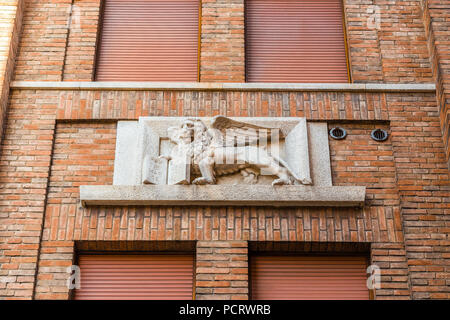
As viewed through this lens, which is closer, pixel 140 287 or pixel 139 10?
pixel 140 287

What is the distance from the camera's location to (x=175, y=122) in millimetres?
8430

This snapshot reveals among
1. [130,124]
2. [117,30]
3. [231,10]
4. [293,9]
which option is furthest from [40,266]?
[293,9]

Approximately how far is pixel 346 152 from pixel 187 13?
324 centimetres

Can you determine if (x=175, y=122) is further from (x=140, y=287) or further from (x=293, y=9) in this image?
(x=293, y=9)

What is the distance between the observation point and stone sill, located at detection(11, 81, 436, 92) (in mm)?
8719

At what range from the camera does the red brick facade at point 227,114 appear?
7695 millimetres

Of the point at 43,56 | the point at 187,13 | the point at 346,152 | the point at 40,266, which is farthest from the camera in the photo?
the point at 187,13

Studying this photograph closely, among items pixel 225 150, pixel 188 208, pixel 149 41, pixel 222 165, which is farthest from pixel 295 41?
pixel 188 208

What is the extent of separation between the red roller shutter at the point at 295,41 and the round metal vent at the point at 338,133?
0.95m

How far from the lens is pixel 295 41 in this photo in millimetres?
9508

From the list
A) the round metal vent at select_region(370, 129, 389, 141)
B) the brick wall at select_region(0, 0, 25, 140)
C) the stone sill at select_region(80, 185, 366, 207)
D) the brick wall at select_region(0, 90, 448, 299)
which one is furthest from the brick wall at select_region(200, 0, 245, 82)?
the brick wall at select_region(0, 0, 25, 140)

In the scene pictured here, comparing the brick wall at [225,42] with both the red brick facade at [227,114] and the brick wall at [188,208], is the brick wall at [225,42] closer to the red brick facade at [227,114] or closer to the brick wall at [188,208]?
the red brick facade at [227,114]

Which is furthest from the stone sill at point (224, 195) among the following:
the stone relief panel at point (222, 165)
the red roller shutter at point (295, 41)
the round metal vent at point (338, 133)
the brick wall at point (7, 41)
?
the red roller shutter at point (295, 41)

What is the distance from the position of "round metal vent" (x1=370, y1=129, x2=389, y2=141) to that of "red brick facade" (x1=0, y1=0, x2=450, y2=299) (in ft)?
0.22
